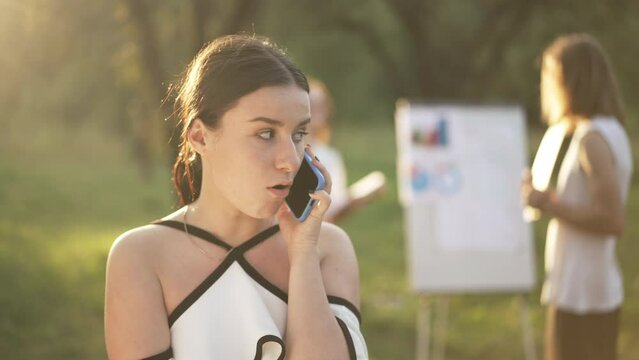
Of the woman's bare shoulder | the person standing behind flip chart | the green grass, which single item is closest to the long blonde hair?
the person standing behind flip chart

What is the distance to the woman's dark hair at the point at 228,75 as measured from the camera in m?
1.77

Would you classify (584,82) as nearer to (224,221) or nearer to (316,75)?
(224,221)

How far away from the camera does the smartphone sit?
5.99ft

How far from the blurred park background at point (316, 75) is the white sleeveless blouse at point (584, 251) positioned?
6.82 feet

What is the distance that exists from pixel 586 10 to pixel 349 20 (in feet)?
8.99

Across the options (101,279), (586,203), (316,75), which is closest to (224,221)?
(586,203)

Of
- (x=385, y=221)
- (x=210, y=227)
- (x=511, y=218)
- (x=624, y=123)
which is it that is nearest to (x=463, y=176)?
(x=511, y=218)

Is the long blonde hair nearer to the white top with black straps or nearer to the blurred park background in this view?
the blurred park background

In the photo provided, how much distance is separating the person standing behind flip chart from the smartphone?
6.30 feet

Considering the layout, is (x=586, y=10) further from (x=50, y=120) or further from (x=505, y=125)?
(x=50, y=120)

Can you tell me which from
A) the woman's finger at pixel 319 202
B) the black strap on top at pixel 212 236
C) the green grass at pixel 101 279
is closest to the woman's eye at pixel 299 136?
the woman's finger at pixel 319 202

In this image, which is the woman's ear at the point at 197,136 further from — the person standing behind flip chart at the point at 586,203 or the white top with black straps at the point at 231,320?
the person standing behind flip chart at the point at 586,203

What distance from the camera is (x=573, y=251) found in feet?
11.9

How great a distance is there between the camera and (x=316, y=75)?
15867 mm
